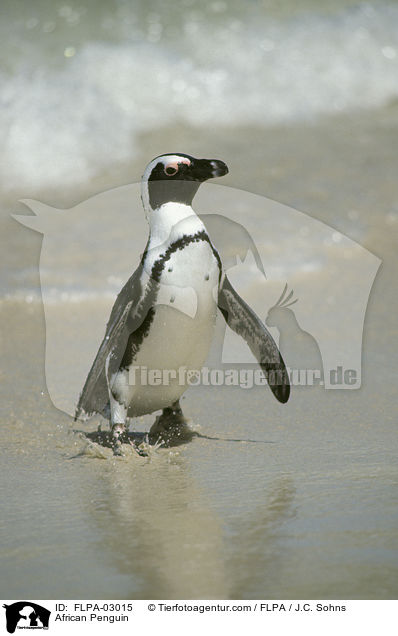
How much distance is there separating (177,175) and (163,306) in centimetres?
31

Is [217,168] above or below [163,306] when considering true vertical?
above

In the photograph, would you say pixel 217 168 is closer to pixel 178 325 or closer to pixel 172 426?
pixel 178 325

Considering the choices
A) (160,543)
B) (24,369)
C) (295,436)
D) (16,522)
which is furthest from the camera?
(24,369)

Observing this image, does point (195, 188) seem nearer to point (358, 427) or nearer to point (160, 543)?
point (358, 427)

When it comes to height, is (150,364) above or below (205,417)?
above

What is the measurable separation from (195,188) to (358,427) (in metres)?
0.78

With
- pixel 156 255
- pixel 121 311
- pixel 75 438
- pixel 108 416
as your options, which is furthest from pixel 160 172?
pixel 75 438

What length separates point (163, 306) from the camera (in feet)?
5.33

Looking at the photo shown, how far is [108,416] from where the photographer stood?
1.73m
